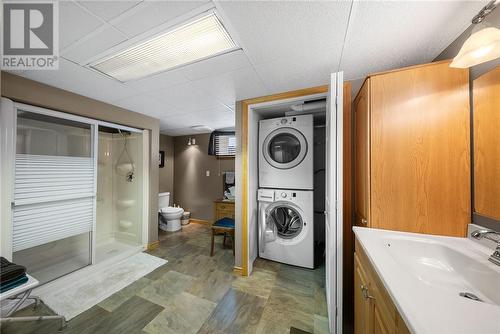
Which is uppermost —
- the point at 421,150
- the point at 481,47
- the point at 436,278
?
the point at 481,47

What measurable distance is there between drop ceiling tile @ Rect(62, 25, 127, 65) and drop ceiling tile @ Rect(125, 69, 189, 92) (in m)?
0.41

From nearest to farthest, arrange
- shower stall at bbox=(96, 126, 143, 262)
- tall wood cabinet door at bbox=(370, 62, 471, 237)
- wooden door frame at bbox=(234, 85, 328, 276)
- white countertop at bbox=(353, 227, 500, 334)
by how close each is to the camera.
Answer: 1. white countertop at bbox=(353, 227, 500, 334)
2. tall wood cabinet door at bbox=(370, 62, 471, 237)
3. wooden door frame at bbox=(234, 85, 328, 276)
4. shower stall at bbox=(96, 126, 143, 262)

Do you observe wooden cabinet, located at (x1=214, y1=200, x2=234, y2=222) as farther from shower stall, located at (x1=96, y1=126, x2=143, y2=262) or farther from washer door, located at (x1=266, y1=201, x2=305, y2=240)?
shower stall, located at (x1=96, y1=126, x2=143, y2=262)

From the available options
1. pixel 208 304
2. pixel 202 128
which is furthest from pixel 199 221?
pixel 208 304

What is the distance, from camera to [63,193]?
1.99 metres

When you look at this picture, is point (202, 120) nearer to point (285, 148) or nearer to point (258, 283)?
point (285, 148)

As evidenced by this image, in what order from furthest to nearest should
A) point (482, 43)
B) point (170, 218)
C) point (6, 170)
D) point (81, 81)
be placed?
1. point (170, 218)
2. point (81, 81)
3. point (6, 170)
4. point (482, 43)

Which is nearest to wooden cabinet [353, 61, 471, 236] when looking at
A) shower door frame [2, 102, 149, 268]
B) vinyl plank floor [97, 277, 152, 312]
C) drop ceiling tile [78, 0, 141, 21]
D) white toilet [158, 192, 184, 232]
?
drop ceiling tile [78, 0, 141, 21]

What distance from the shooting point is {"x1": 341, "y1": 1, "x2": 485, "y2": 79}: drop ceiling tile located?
3.00 ft

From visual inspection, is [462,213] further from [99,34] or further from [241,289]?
[99,34]

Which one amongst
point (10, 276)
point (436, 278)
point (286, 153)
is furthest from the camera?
point (286, 153)

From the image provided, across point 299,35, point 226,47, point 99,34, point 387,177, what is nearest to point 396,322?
point 387,177

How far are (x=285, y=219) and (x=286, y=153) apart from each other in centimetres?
95

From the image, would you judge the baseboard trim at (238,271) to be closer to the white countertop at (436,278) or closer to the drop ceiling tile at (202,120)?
the white countertop at (436,278)
